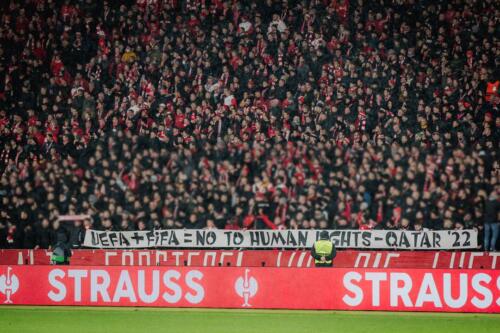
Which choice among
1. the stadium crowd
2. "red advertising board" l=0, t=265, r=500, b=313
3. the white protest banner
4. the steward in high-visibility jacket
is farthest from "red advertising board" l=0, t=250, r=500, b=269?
"red advertising board" l=0, t=265, r=500, b=313

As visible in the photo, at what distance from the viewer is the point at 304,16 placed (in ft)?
88.1

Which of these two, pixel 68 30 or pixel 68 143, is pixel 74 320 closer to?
pixel 68 143

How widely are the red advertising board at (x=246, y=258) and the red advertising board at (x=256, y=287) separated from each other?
12.6 ft

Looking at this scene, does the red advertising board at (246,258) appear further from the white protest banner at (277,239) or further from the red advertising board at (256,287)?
the red advertising board at (256,287)

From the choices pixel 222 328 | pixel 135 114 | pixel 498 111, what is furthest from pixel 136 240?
pixel 498 111

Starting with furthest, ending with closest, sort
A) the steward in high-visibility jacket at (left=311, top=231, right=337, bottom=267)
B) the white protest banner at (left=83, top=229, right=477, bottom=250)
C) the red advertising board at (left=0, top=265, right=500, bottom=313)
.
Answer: the white protest banner at (left=83, top=229, right=477, bottom=250), the steward in high-visibility jacket at (left=311, top=231, right=337, bottom=267), the red advertising board at (left=0, top=265, right=500, bottom=313)

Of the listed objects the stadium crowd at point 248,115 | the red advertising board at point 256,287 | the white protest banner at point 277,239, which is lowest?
the red advertising board at point 256,287

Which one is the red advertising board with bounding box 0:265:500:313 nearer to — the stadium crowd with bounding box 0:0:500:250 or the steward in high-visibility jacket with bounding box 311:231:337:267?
the steward in high-visibility jacket with bounding box 311:231:337:267

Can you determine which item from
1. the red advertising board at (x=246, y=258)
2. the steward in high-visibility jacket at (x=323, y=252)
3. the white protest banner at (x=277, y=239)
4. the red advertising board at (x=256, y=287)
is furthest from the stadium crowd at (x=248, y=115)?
the steward in high-visibility jacket at (x=323, y=252)

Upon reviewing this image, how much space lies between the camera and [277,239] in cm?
2139

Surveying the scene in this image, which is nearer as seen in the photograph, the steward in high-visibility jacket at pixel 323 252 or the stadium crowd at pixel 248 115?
the steward in high-visibility jacket at pixel 323 252

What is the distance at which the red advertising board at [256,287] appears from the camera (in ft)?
52.6

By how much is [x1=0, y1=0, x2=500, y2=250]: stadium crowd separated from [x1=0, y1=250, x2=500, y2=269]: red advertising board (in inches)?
26.1

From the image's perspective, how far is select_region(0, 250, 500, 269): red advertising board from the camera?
20.1 m
